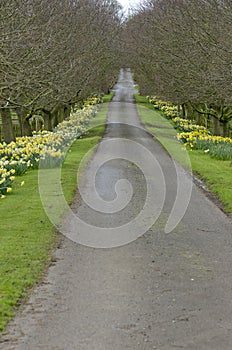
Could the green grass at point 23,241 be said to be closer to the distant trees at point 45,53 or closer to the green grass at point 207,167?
the distant trees at point 45,53

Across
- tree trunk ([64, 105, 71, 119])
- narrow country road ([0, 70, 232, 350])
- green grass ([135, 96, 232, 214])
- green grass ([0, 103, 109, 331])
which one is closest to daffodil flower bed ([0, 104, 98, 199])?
green grass ([0, 103, 109, 331])

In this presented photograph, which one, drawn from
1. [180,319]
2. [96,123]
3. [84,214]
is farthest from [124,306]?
[96,123]

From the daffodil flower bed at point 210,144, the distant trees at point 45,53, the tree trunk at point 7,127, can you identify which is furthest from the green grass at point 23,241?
the tree trunk at point 7,127

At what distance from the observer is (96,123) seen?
3797 centimetres

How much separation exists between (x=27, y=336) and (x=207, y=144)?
18.5 metres

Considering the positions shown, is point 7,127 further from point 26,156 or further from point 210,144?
point 26,156

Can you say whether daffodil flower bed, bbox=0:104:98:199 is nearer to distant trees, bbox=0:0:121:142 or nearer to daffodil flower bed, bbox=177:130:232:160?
distant trees, bbox=0:0:121:142

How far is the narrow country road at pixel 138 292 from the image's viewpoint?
5.38 meters

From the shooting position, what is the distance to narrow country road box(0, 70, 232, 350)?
538 centimetres

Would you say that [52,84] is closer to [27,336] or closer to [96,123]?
[27,336]

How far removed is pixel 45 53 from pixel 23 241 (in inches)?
498

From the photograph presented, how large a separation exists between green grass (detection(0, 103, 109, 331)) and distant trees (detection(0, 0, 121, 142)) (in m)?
2.78

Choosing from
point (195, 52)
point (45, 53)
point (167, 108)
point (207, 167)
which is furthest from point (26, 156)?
point (167, 108)

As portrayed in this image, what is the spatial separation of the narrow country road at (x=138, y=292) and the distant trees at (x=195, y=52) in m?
8.74
